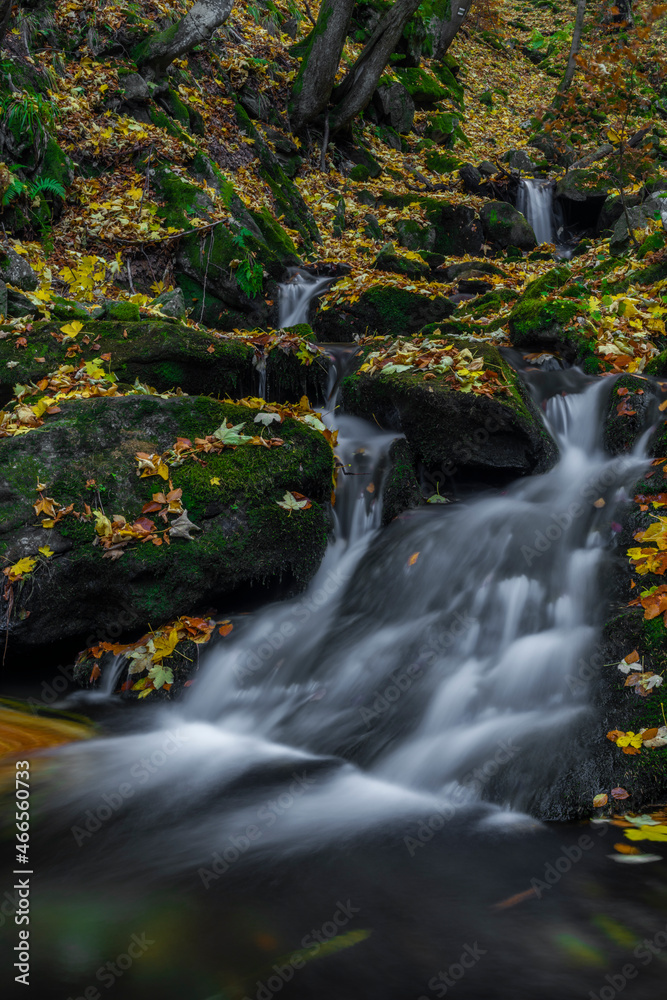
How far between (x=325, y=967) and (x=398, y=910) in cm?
37

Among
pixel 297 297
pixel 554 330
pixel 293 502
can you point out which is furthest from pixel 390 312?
pixel 293 502

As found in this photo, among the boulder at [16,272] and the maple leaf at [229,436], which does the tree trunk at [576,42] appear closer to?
the boulder at [16,272]

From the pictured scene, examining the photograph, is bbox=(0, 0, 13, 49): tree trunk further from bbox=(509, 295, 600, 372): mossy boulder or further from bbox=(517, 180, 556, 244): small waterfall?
bbox=(517, 180, 556, 244): small waterfall

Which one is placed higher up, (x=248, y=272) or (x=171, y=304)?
(x=248, y=272)

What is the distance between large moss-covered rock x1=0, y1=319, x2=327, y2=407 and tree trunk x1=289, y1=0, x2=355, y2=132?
950cm

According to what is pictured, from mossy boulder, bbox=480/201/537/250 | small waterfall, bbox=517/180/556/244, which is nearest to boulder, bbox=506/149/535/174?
small waterfall, bbox=517/180/556/244

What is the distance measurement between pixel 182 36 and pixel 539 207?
26.2ft

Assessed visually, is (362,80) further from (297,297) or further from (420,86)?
(297,297)

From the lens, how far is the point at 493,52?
23969mm

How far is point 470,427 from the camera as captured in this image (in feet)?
17.8

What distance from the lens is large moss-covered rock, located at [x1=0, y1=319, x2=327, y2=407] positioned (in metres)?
5.54

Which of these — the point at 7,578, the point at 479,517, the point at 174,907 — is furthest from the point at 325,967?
the point at 479,517

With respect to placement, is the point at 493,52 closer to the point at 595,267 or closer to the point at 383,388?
the point at 595,267

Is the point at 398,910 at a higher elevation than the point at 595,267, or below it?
below
